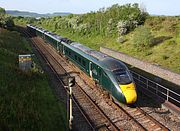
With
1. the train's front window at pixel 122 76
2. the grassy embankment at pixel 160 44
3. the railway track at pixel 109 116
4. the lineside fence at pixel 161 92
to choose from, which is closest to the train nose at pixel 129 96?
the train's front window at pixel 122 76

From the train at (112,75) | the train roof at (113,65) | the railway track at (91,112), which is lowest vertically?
the railway track at (91,112)

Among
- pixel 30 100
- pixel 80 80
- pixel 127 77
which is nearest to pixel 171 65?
pixel 80 80

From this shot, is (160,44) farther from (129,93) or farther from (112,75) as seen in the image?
(129,93)

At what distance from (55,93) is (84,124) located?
6836 millimetres

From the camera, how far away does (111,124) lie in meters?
16.8

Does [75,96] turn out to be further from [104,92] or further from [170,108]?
[170,108]

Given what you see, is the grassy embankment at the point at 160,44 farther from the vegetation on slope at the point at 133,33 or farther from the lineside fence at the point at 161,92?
the lineside fence at the point at 161,92

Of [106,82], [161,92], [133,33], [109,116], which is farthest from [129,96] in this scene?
[133,33]

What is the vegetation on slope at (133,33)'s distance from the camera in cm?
3600

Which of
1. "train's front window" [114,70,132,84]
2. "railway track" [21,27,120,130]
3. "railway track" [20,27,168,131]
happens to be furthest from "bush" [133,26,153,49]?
"train's front window" [114,70,132,84]

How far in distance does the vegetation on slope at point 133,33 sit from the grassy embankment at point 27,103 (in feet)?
50.9

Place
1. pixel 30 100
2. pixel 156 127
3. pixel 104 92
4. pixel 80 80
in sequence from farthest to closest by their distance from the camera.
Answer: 1. pixel 80 80
2. pixel 104 92
3. pixel 30 100
4. pixel 156 127

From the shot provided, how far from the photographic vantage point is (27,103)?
1777 centimetres

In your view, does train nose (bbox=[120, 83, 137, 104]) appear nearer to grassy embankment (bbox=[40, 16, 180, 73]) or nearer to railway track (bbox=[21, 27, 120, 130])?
railway track (bbox=[21, 27, 120, 130])
